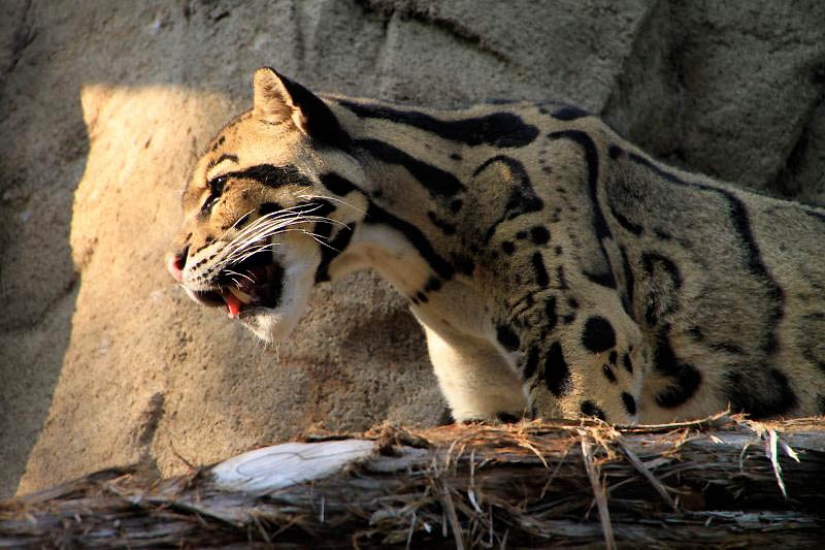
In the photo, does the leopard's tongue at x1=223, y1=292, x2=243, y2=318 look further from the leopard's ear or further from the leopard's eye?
the leopard's ear

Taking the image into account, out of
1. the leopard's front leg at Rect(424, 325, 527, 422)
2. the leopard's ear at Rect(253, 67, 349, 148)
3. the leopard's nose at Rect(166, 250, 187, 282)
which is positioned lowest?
the leopard's front leg at Rect(424, 325, 527, 422)

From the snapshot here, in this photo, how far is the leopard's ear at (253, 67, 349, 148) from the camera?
19.1ft

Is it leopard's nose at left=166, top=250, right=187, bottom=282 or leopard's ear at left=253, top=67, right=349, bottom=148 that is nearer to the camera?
leopard's ear at left=253, top=67, right=349, bottom=148

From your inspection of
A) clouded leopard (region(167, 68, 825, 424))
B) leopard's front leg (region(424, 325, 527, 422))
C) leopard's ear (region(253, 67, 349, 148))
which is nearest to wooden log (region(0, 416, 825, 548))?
clouded leopard (region(167, 68, 825, 424))

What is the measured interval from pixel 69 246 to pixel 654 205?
3982 millimetres

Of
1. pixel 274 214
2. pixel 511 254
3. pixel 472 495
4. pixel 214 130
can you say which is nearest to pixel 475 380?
pixel 511 254

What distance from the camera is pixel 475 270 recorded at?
5914 millimetres

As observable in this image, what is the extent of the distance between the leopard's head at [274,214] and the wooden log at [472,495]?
1.65 metres

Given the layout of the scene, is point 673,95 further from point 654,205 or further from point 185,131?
point 185,131

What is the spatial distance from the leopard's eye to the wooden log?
1.99 m

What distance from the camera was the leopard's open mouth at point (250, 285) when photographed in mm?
5867

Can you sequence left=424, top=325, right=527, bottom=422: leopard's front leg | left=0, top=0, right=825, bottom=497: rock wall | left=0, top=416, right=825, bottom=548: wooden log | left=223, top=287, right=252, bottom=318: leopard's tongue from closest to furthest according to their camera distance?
left=0, top=416, right=825, bottom=548: wooden log
left=223, top=287, right=252, bottom=318: leopard's tongue
left=424, top=325, right=527, bottom=422: leopard's front leg
left=0, top=0, right=825, bottom=497: rock wall

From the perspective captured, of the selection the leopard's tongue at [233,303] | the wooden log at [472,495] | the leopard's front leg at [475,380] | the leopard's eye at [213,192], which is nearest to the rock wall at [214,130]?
the leopard's front leg at [475,380]

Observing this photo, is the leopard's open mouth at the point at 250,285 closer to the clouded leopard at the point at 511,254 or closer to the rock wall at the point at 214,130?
the clouded leopard at the point at 511,254
